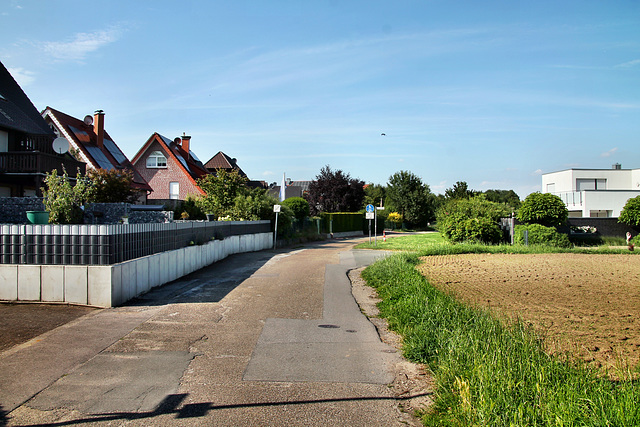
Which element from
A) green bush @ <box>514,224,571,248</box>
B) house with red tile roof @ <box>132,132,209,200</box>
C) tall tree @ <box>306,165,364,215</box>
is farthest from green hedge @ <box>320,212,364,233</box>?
green bush @ <box>514,224,571,248</box>

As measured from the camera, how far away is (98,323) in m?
7.53

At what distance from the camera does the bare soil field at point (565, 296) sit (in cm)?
654

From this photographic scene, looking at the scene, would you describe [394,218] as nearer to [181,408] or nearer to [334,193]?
[334,193]

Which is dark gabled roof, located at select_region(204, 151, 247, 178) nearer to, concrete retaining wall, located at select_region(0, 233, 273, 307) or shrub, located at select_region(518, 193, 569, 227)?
shrub, located at select_region(518, 193, 569, 227)

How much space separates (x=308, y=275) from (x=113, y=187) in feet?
51.3

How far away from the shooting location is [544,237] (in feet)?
92.5

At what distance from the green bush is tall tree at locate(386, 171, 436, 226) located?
38.8 m

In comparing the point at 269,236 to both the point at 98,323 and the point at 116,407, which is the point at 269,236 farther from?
the point at 116,407

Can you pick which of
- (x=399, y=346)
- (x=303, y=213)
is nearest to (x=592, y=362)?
(x=399, y=346)

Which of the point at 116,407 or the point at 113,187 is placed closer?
the point at 116,407

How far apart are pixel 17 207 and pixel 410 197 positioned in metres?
54.6

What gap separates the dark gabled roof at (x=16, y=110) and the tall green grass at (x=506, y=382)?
21886mm

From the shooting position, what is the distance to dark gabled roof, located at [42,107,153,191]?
32.1m

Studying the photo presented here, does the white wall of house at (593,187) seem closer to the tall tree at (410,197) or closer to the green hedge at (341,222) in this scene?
the tall tree at (410,197)
